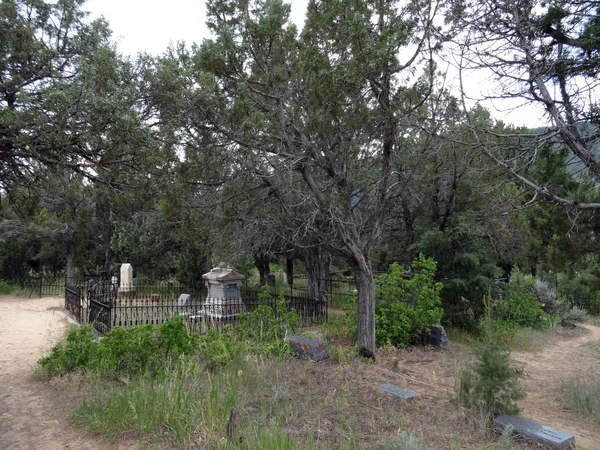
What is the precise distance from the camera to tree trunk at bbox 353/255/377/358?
8031 millimetres

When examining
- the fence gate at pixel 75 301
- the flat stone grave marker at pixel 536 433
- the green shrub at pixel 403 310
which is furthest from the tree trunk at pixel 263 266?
the flat stone grave marker at pixel 536 433

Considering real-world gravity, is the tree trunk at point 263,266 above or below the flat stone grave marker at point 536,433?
above

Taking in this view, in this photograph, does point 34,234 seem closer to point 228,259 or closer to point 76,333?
point 228,259

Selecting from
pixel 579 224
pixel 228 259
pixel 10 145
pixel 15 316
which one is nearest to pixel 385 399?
pixel 579 224

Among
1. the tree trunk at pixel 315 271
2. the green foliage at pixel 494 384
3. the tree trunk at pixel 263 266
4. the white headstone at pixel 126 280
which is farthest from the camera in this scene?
the tree trunk at pixel 263 266

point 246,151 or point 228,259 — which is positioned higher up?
point 246,151

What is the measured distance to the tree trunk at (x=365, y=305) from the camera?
8031 millimetres

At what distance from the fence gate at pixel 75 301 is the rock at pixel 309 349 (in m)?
6.87

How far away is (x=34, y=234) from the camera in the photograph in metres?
23.1

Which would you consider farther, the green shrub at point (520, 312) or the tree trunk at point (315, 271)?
the tree trunk at point (315, 271)

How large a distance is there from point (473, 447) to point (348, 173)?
6040 mm

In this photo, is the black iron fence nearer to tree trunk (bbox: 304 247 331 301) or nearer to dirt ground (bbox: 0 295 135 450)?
dirt ground (bbox: 0 295 135 450)

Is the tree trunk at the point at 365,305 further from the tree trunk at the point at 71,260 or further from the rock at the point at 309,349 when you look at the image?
the tree trunk at the point at 71,260

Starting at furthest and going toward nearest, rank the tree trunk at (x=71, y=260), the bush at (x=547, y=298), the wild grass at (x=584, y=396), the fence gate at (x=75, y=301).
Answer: the tree trunk at (x=71, y=260)
the bush at (x=547, y=298)
the fence gate at (x=75, y=301)
the wild grass at (x=584, y=396)
